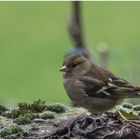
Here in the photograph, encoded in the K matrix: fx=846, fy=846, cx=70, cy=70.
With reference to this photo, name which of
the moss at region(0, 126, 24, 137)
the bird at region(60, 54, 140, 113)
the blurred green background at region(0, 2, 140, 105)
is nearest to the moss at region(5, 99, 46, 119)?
the bird at region(60, 54, 140, 113)

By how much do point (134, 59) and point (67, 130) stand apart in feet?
21.8

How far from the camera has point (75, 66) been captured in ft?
32.2

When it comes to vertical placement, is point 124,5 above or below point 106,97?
below

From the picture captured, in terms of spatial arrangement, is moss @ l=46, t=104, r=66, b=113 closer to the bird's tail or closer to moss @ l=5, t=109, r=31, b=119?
moss @ l=5, t=109, r=31, b=119

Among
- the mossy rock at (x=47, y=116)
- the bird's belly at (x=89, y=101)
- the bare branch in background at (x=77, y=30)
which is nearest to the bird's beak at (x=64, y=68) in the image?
the bird's belly at (x=89, y=101)

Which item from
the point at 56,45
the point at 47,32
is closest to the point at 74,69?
the point at 56,45

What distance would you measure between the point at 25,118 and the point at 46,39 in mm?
16002

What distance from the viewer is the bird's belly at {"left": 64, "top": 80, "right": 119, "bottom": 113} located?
30.9 feet

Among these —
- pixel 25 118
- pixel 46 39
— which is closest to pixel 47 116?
pixel 25 118

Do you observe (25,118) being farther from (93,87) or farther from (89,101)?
(93,87)

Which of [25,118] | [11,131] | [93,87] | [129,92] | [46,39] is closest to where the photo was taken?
[11,131]

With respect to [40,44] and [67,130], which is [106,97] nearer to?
[67,130]

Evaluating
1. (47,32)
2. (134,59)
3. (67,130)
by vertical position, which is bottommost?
(47,32)

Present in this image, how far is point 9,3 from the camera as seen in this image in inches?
1104
